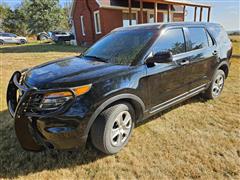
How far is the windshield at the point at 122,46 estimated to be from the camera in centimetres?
326

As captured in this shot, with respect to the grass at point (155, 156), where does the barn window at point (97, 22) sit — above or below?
above

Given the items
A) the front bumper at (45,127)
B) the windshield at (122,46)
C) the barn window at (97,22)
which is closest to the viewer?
the front bumper at (45,127)

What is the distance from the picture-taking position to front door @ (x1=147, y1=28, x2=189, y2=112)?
3.27 m

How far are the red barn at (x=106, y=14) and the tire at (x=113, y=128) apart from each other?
12876mm

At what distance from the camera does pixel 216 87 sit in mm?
4871

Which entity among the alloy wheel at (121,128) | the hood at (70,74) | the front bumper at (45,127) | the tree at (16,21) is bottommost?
the alloy wheel at (121,128)

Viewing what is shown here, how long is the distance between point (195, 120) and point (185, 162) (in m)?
1.30

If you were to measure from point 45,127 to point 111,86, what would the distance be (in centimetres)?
92

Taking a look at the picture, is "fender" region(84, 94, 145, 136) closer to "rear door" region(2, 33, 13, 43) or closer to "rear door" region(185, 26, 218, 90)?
"rear door" region(185, 26, 218, 90)

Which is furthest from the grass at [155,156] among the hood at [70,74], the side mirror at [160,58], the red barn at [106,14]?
the red barn at [106,14]

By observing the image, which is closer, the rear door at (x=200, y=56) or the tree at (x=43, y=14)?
the rear door at (x=200, y=56)

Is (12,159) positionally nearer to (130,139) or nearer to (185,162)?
(130,139)

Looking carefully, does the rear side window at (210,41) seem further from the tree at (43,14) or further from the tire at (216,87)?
the tree at (43,14)

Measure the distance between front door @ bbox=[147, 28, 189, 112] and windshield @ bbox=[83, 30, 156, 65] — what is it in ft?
0.76
